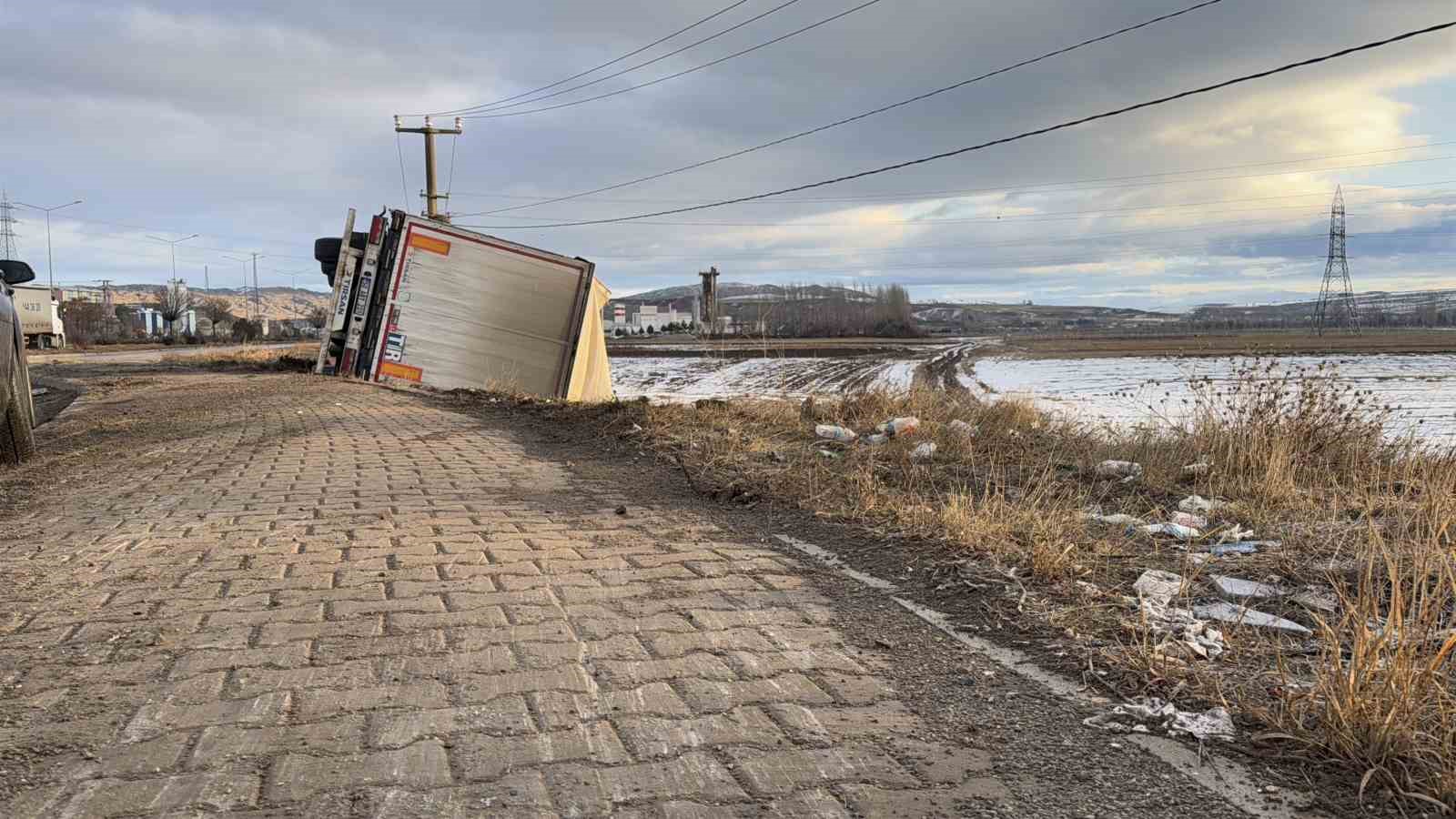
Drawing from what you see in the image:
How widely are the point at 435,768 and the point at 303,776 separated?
333mm

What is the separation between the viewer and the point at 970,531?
4.68 m

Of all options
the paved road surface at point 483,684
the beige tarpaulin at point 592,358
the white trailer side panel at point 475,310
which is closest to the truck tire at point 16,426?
the paved road surface at point 483,684

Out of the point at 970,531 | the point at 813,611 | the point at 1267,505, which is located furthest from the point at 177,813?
the point at 1267,505

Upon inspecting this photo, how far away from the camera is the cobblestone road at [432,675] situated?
234 cm

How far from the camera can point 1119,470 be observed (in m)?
7.26

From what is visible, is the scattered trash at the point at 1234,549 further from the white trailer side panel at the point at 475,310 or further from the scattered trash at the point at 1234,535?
the white trailer side panel at the point at 475,310

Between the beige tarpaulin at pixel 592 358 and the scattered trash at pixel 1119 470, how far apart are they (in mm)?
11115

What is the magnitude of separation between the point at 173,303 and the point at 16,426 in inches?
2922

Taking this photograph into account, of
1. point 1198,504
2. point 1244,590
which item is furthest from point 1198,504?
point 1244,590

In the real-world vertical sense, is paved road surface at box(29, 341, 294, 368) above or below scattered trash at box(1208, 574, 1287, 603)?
above

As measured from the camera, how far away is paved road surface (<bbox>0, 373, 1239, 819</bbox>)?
2.34 metres

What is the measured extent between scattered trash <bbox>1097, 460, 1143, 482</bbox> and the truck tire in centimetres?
879

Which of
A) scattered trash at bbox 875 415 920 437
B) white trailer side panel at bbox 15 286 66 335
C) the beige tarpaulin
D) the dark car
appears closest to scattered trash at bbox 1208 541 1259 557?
scattered trash at bbox 875 415 920 437

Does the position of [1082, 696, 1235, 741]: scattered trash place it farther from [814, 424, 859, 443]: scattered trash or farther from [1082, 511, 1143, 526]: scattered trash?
[814, 424, 859, 443]: scattered trash
